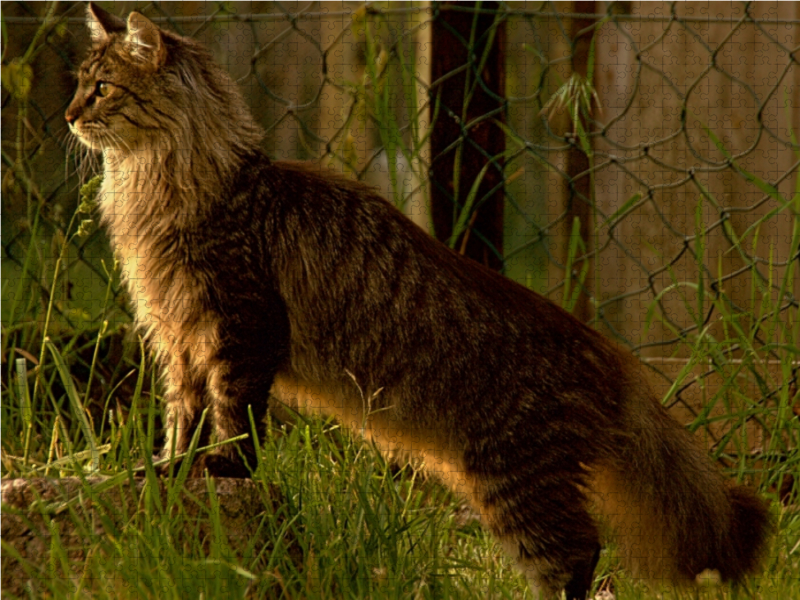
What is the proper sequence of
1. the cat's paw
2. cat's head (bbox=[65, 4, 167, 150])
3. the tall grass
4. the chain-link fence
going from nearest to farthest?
the tall grass, the cat's paw, cat's head (bbox=[65, 4, 167, 150]), the chain-link fence

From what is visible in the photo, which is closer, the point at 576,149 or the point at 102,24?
the point at 102,24

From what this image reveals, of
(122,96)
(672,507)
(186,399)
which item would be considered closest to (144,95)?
(122,96)

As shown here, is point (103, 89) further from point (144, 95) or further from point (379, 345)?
point (379, 345)

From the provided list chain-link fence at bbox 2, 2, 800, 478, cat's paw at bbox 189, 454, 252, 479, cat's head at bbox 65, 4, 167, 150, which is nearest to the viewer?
cat's paw at bbox 189, 454, 252, 479

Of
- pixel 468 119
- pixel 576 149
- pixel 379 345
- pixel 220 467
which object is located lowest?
pixel 220 467

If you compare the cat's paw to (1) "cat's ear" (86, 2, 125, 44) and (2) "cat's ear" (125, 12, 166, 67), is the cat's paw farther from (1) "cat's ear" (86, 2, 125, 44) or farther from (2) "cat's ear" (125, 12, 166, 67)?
(1) "cat's ear" (86, 2, 125, 44)

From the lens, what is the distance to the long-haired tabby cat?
252 cm

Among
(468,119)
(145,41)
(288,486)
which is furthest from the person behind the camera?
(468,119)

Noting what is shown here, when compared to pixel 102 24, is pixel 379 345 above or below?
below

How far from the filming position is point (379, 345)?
103 inches

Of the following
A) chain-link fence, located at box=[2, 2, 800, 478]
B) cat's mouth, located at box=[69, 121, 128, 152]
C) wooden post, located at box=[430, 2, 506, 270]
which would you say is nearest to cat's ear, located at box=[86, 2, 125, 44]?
cat's mouth, located at box=[69, 121, 128, 152]

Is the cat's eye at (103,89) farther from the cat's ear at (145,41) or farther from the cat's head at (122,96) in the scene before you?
the cat's ear at (145,41)

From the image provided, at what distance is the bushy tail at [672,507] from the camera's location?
2.54m

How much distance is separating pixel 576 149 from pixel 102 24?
166cm
